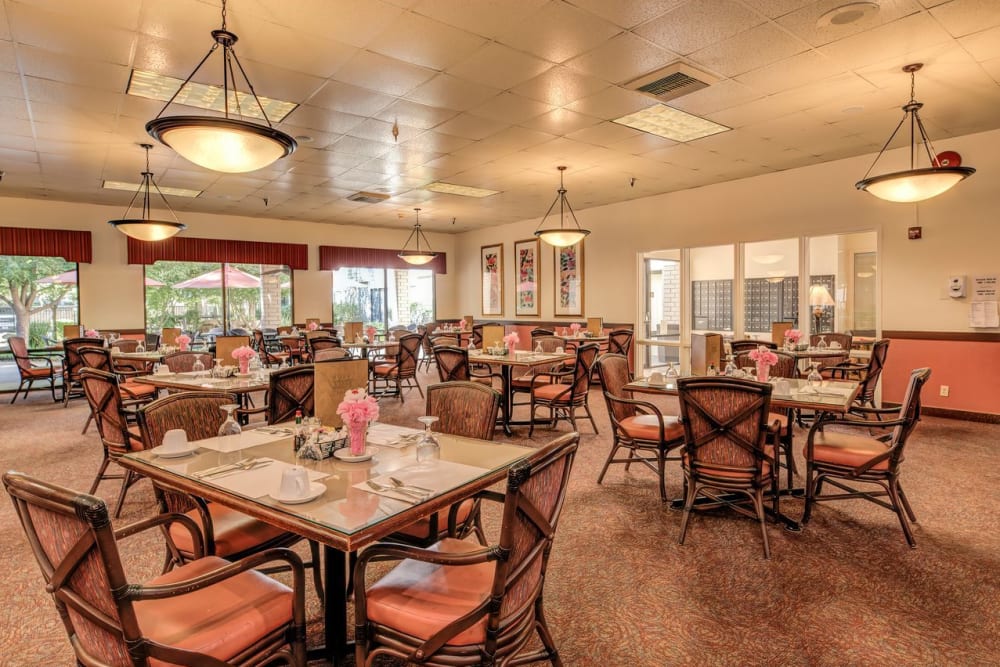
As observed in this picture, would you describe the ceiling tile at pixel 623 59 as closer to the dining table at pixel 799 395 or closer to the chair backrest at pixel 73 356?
the dining table at pixel 799 395

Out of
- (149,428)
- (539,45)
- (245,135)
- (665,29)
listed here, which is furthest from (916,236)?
(149,428)

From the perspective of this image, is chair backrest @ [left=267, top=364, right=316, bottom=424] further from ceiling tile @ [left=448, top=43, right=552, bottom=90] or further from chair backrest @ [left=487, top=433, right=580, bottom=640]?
ceiling tile @ [left=448, top=43, right=552, bottom=90]

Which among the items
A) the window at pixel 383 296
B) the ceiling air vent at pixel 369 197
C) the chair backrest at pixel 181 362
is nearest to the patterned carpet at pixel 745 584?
the chair backrest at pixel 181 362

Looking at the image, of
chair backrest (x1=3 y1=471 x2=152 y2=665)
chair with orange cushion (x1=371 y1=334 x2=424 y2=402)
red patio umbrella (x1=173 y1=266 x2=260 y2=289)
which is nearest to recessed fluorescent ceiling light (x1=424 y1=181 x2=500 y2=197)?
chair with orange cushion (x1=371 y1=334 x2=424 y2=402)

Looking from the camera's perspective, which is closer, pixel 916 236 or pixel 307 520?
pixel 307 520

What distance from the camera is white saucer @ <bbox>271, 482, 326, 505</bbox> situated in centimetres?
162

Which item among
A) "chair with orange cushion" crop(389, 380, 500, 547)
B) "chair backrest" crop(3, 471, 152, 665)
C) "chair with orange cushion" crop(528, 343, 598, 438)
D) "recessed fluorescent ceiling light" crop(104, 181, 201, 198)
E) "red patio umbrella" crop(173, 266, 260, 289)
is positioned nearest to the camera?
"chair backrest" crop(3, 471, 152, 665)

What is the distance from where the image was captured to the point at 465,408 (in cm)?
278

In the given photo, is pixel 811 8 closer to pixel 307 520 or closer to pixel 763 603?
pixel 763 603

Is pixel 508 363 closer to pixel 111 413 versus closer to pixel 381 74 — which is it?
pixel 381 74

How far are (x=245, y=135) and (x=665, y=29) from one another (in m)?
2.64

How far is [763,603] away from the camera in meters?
2.47

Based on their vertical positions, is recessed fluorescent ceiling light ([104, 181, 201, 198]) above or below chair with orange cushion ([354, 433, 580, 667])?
above

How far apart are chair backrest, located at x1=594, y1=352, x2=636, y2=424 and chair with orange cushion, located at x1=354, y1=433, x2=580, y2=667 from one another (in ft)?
7.06
